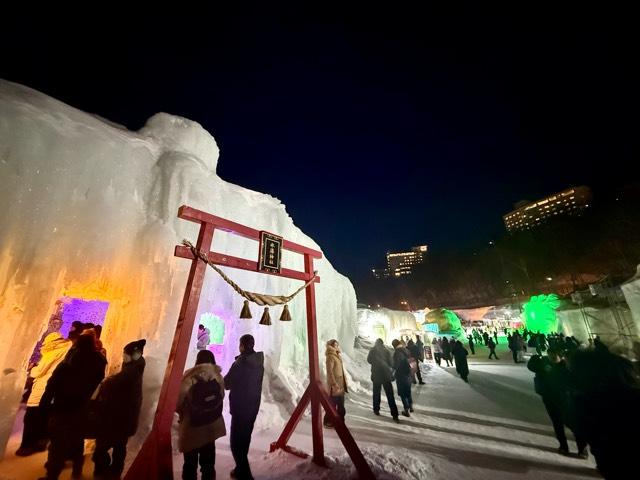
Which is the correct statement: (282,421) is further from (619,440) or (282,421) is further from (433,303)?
(433,303)

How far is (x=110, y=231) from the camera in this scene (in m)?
5.78

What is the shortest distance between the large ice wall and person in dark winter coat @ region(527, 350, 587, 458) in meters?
5.79

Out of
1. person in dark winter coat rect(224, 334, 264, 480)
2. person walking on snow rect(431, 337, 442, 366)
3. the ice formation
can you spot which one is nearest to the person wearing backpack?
person in dark winter coat rect(224, 334, 264, 480)

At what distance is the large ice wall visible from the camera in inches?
177

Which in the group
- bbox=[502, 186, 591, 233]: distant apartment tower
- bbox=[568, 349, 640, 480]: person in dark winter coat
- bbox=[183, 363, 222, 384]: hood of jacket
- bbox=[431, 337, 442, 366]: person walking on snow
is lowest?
bbox=[431, 337, 442, 366]: person walking on snow

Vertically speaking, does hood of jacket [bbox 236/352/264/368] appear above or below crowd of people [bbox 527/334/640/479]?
above

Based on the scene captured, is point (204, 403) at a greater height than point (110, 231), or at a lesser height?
lesser

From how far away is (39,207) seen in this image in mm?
4812

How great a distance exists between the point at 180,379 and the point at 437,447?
4.67 m

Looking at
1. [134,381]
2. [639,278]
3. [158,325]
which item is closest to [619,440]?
[134,381]

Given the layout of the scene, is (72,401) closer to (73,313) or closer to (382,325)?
(73,313)

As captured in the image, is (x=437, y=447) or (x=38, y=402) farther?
(x=437, y=447)

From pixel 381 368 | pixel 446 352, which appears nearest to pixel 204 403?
pixel 381 368

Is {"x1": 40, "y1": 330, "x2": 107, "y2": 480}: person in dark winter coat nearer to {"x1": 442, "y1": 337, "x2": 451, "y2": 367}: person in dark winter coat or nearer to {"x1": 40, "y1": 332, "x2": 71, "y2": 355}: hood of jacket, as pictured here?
{"x1": 40, "y1": 332, "x2": 71, "y2": 355}: hood of jacket
